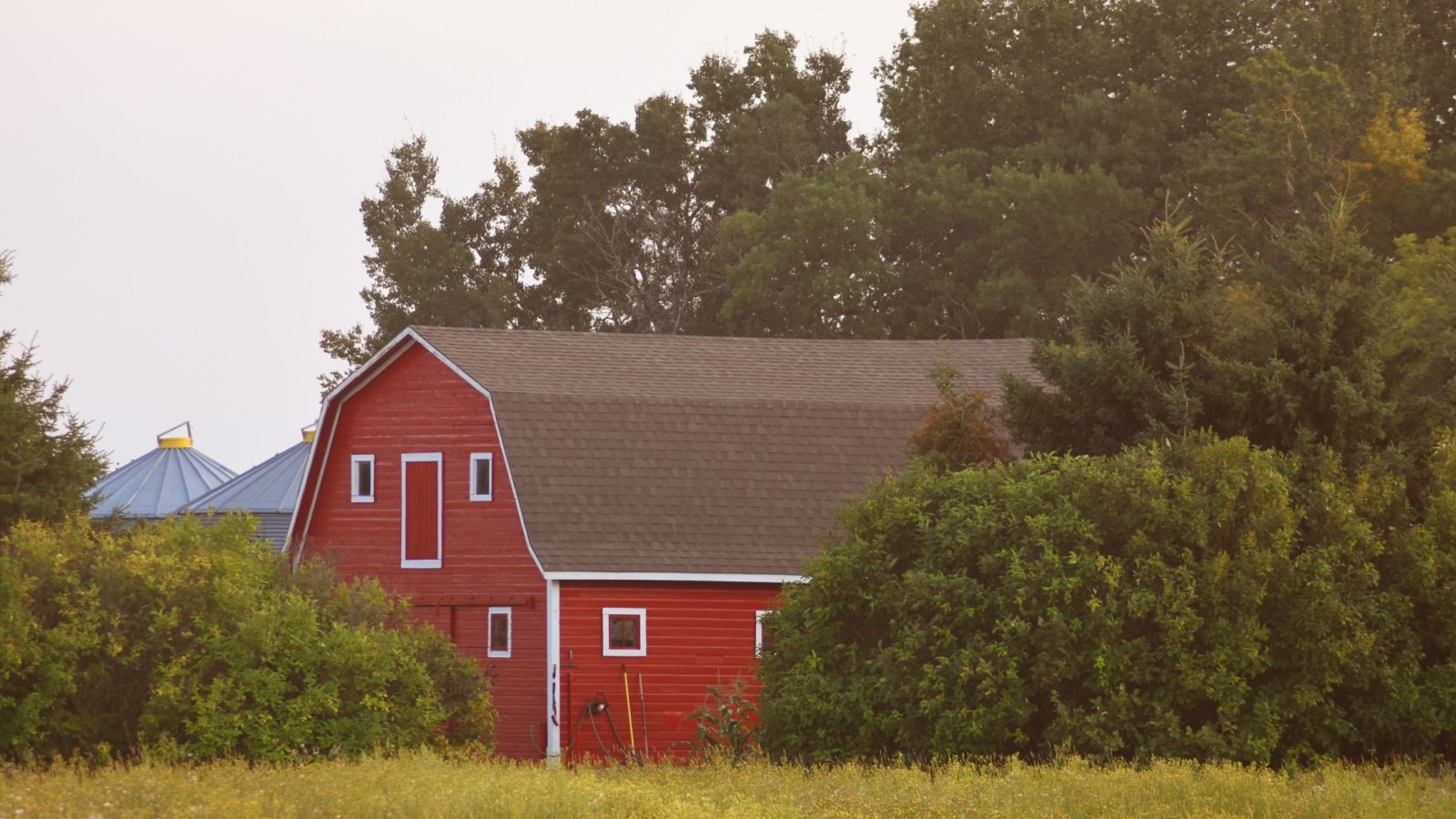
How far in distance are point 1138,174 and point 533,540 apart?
29.2m

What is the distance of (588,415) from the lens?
32.9 meters

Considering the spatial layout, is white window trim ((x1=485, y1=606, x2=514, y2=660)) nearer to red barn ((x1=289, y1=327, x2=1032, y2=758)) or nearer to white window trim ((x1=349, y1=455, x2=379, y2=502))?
red barn ((x1=289, y1=327, x2=1032, y2=758))

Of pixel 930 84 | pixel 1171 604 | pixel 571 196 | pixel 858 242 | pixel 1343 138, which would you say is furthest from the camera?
pixel 571 196

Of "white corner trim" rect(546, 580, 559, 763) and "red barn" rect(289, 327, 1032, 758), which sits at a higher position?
"red barn" rect(289, 327, 1032, 758)

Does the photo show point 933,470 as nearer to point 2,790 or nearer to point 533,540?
point 533,540

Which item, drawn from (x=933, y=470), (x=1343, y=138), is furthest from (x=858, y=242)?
(x=933, y=470)

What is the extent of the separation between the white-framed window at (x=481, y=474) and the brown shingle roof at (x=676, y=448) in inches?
45.7

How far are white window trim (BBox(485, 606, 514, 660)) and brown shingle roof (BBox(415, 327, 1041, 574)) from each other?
1.93 meters

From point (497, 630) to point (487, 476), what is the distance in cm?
257

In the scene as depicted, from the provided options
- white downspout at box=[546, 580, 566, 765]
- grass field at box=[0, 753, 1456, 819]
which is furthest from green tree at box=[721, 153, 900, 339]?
grass field at box=[0, 753, 1456, 819]

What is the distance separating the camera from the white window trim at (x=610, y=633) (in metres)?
31.6

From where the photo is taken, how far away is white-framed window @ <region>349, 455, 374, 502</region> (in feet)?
113

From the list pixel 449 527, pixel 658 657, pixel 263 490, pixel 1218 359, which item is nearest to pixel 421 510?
pixel 449 527

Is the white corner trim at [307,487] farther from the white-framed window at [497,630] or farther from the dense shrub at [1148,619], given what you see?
the dense shrub at [1148,619]
